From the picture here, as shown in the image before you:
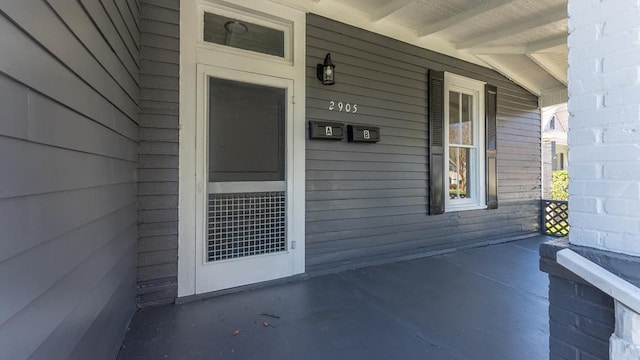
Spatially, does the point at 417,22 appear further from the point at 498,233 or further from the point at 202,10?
the point at 498,233

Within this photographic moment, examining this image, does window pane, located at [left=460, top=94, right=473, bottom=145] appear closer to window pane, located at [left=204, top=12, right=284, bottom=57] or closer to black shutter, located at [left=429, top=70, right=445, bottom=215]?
black shutter, located at [left=429, top=70, right=445, bottom=215]

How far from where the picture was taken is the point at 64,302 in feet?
3.43

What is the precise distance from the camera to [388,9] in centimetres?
340

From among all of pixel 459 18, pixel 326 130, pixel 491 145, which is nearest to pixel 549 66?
pixel 491 145

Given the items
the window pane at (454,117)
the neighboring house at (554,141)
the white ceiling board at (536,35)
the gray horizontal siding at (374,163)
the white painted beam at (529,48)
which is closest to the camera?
the gray horizontal siding at (374,163)

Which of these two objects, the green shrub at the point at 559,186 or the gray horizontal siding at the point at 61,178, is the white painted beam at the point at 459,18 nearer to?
the gray horizontal siding at the point at 61,178

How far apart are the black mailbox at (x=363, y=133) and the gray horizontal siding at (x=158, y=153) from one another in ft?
5.82

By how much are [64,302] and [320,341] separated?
4.78 ft

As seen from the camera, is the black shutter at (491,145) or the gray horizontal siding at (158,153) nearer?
the gray horizontal siding at (158,153)

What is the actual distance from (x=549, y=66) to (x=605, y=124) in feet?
16.0

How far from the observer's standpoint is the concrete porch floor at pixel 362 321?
6.26 ft

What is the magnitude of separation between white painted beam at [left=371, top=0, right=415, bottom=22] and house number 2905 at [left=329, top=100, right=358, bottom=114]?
3.41ft

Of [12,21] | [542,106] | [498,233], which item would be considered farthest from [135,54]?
[542,106]

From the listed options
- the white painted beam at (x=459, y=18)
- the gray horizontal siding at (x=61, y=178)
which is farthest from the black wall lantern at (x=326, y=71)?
the gray horizontal siding at (x=61, y=178)
